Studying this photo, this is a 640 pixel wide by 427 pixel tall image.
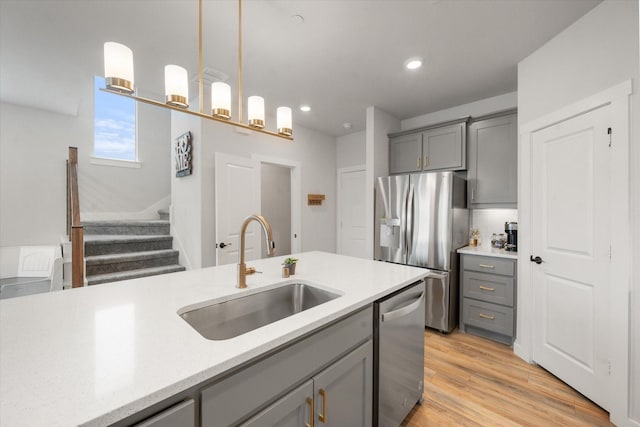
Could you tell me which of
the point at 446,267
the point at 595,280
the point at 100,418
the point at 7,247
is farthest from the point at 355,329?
the point at 7,247

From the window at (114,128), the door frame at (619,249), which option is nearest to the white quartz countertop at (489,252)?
the door frame at (619,249)

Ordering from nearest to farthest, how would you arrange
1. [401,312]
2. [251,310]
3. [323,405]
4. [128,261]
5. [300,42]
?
[323,405] < [251,310] < [401,312] < [300,42] < [128,261]

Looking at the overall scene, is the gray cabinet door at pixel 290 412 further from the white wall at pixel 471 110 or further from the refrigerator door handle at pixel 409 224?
the white wall at pixel 471 110

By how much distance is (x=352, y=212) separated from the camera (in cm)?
470

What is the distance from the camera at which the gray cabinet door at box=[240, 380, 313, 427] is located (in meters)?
0.81

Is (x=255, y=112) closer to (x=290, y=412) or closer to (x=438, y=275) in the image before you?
(x=290, y=412)

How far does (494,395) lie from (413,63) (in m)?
2.81

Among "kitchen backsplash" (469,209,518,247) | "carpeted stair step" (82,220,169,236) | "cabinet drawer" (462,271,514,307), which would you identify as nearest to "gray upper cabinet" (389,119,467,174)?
"kitchen backsplash" (469,209,518,247)

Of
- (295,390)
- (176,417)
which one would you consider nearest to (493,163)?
(295,390)

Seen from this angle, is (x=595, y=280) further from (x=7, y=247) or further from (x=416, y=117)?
(x=7, y=247)

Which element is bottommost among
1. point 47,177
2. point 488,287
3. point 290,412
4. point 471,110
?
point 488,287

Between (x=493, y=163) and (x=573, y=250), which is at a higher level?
(x=493, y=163)

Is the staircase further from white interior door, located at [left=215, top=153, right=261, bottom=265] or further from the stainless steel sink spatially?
the stainless steel sink

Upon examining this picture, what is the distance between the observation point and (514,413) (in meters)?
1.74
